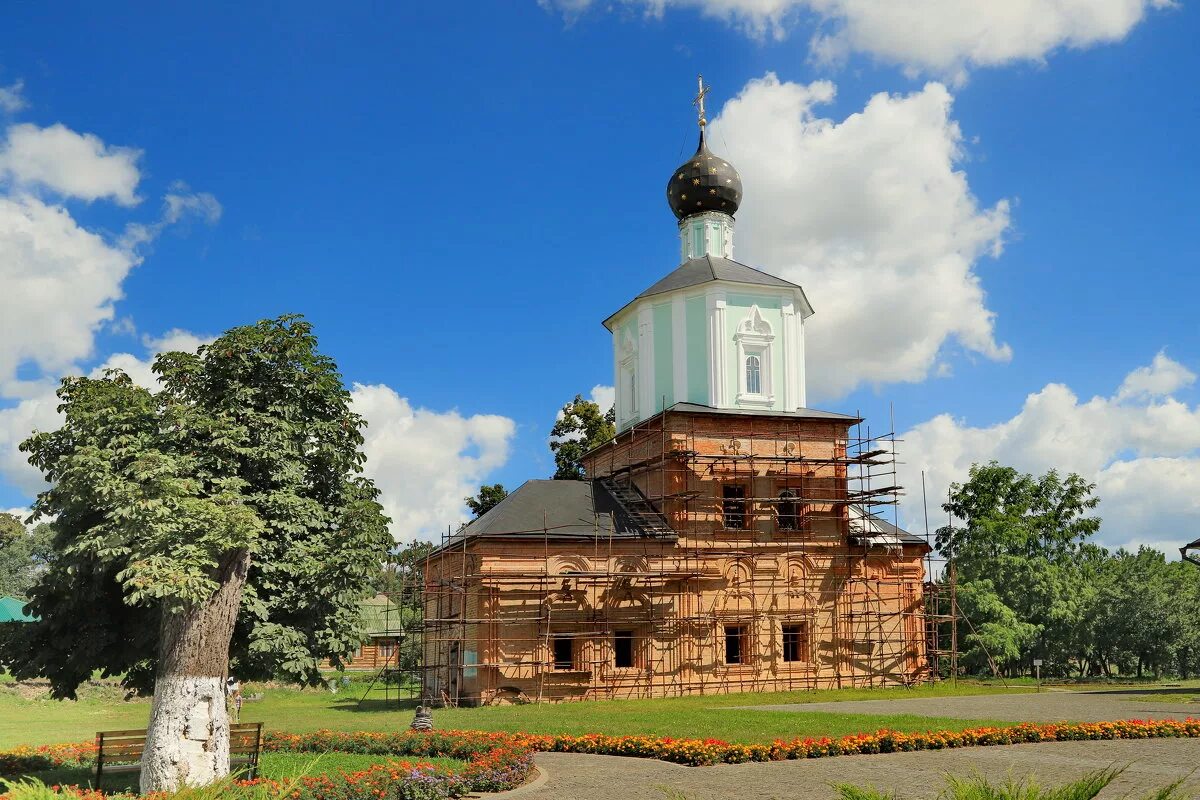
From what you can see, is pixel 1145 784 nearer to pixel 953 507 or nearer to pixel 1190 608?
pixel 1190 608

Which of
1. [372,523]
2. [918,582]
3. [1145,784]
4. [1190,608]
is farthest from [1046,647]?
[372,523]

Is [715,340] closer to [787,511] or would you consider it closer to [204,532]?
[787,511]

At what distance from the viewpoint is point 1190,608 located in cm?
3528

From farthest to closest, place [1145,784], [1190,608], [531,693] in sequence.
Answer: [1190,608]
[531,693]
[1145,784]

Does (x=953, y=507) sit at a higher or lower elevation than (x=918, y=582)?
higher

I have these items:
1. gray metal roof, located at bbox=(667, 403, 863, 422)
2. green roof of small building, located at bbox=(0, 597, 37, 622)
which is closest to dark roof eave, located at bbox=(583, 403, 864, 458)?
gray metal roof, located at bbox=(667, 403, 863, 422)

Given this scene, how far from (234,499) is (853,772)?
25.9ft

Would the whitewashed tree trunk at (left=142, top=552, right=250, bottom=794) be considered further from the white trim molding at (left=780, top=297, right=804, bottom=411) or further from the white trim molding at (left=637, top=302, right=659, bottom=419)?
the white trim molding at (left=780, top=297, right=804, bottom=411)

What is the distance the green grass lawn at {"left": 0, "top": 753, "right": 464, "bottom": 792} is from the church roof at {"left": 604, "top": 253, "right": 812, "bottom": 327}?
18.2 metres

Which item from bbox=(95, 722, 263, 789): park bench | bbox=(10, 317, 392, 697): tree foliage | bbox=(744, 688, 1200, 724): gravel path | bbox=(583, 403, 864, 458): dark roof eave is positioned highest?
bbox=(583, 403, 864, 458): dark roof eave

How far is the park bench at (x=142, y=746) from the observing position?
36.1 feet

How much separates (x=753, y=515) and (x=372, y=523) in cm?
1666

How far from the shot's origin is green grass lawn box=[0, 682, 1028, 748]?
16.5 meters

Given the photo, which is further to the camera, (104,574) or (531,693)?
(531,693)
